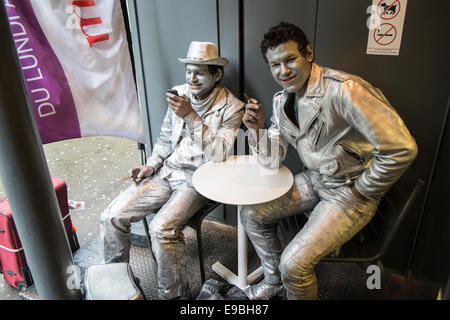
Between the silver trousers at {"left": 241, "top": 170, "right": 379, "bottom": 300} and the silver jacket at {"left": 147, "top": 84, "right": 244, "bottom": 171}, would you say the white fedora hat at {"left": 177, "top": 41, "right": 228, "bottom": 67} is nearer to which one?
the silver jacket at {"left": 147, "top": 84, "right": 244, "bottom": 171}

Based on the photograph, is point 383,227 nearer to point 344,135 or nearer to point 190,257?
point 344,135

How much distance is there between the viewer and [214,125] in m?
2.39

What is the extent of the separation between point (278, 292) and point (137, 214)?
3.48ft

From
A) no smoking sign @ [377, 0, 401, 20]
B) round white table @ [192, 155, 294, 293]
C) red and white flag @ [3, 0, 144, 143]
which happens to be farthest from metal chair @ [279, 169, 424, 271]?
red and white flag @ [3, 0, 144, 143]

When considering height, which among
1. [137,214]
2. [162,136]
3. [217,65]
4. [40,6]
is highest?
[40,6]

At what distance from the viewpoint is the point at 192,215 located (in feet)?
7.50

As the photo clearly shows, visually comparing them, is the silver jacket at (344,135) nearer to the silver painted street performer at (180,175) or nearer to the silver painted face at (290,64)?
the silver painted face at (290,64)

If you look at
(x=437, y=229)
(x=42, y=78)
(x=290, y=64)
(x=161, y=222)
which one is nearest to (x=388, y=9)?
(x=290, y=64)

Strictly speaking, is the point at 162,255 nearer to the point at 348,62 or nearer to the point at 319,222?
the point at 319,222

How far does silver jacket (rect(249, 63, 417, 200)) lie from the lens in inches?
66.7

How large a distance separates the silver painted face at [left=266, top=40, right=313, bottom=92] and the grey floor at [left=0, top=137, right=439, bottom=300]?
121 centimetres

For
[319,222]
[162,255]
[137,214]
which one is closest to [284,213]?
[319,222]

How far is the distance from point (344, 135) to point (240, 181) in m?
0.64

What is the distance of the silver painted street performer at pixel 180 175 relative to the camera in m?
2.23
